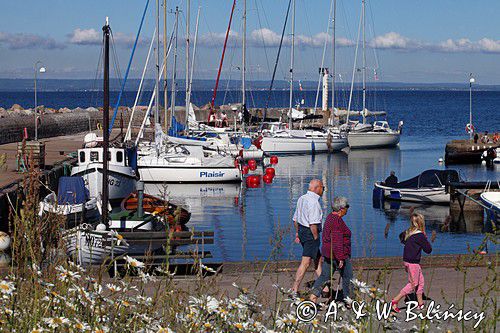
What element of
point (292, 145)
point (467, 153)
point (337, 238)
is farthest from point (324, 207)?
point (292, 145)

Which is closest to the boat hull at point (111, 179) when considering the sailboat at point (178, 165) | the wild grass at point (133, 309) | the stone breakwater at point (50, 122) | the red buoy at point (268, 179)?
the stone breakwater at point (50, 122)

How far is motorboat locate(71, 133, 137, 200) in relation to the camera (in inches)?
1095

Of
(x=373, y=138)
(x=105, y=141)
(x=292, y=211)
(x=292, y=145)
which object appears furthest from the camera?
(x=373, y=138)

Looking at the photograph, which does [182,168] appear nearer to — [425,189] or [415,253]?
[425,189]

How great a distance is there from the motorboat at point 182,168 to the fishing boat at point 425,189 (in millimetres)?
8703

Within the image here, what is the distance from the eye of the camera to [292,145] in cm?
5900

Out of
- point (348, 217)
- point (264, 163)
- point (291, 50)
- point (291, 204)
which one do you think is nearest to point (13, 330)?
point (348, 217)

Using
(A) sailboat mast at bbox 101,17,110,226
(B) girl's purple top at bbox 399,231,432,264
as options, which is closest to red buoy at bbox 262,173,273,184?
(A) sailboat mast at bbox 101,17,110,226

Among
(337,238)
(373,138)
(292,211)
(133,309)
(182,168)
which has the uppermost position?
(133,309)

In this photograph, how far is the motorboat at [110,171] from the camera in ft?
91.2

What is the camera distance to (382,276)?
18.1 feet

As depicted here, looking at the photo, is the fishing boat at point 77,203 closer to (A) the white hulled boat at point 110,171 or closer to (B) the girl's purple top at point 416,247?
(A) the white hulled boat at point 110,171

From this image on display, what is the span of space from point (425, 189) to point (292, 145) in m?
26.4

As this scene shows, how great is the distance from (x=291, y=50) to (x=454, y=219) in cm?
3838
